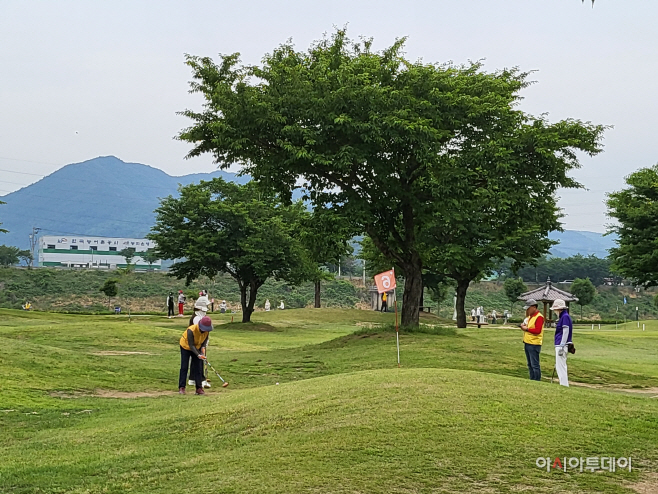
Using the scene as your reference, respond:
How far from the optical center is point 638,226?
49531 mm

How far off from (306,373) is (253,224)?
2899cm

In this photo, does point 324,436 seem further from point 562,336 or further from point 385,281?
point 385,281

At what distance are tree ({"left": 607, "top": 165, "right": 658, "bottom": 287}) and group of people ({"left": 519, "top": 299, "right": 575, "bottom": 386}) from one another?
34.2 meters

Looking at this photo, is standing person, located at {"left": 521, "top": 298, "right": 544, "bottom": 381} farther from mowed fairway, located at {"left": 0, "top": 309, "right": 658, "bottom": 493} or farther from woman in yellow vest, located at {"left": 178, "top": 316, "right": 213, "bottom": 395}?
woman in yellow vest, located at {"left": 178, "top": 316, "right": 213, "bottom": 395}

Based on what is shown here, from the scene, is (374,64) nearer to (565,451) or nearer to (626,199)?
(565,451)

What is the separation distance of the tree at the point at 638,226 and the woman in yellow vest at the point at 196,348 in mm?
37982

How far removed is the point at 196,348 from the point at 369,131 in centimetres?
1178

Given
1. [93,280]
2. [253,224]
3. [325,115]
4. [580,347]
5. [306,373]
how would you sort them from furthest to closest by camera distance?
[93,280] → [253,224] → [580,347] → [325,115] → [306,373]

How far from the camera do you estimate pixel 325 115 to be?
25188mm

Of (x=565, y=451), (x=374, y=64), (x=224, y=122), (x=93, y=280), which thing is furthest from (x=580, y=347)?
(x=93, y=280)

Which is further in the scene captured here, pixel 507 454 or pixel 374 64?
pixel 374 64

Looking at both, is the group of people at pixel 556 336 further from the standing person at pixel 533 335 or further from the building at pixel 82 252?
the building at pixel 82 252

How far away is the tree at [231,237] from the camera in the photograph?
159ft

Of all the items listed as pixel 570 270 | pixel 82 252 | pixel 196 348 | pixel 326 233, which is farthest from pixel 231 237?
pixel 570 270
